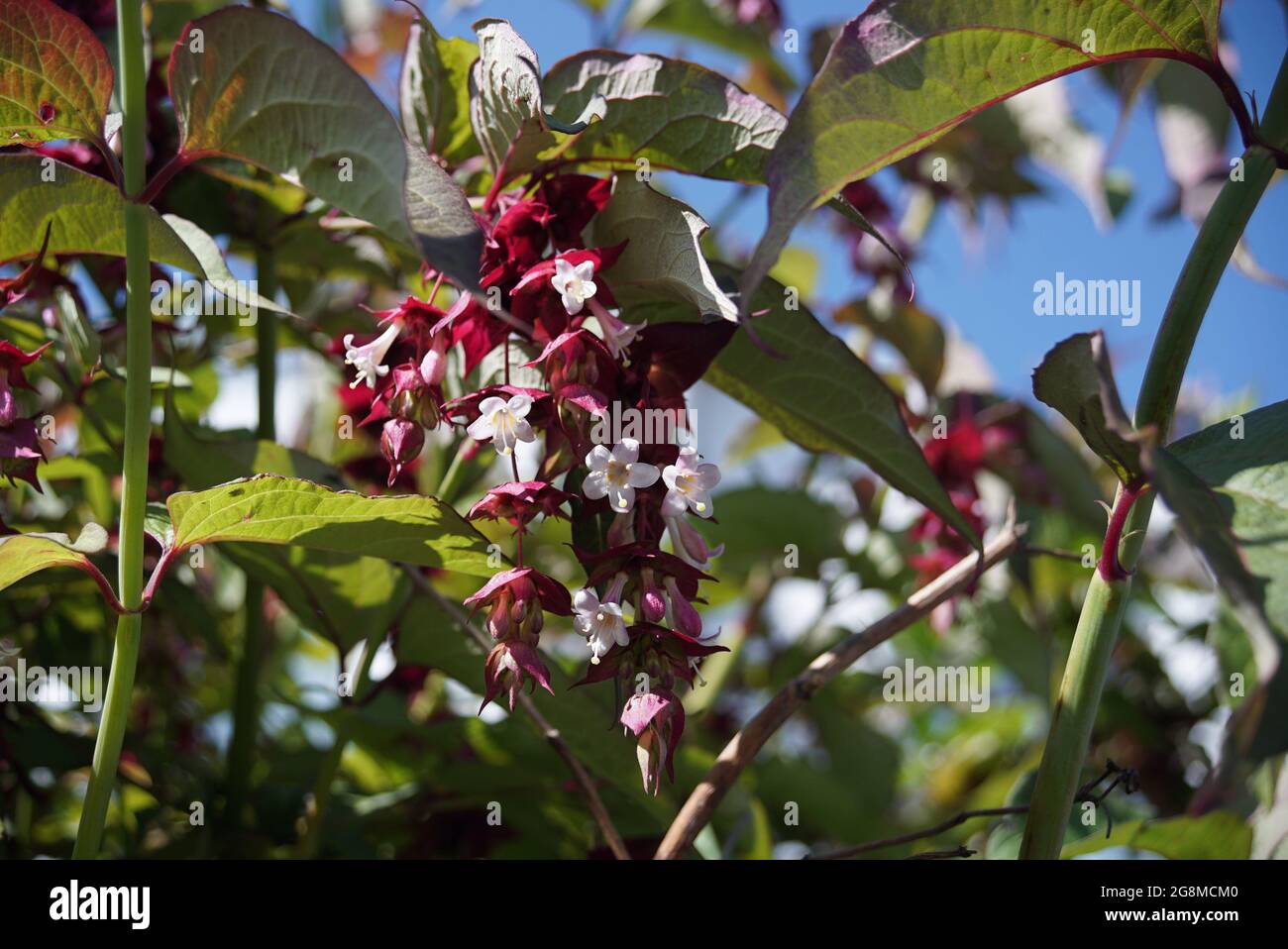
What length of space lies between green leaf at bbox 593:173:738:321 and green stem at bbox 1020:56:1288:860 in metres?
0.21

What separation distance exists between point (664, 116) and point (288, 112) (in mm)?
187

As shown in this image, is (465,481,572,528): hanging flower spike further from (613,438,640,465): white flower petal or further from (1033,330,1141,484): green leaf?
(1033,330,1141,484): green leaf

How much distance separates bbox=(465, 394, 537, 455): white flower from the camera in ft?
1.50

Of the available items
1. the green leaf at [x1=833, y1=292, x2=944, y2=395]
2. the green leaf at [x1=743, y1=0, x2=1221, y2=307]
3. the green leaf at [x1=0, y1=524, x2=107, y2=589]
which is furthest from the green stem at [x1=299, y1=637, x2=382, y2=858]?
the green leaf at [x1=833, y1=292, x2=944, y2=395]

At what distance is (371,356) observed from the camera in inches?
20.1

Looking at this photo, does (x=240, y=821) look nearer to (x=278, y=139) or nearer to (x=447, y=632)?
(x=447, y=632)

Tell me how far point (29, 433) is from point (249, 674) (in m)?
0.36

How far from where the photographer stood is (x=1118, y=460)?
48cm

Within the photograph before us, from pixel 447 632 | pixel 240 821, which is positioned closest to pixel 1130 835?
pixel 447 632

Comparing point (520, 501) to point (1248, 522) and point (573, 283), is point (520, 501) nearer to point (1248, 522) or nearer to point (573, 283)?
point (573, 283)

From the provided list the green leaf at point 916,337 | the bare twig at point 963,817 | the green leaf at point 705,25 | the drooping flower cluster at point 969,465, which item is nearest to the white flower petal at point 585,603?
the bare twig at point 963,817

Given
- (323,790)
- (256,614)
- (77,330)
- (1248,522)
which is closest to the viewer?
(1248,522)

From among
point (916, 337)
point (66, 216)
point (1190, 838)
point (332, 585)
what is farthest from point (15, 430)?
point (916, 337)
